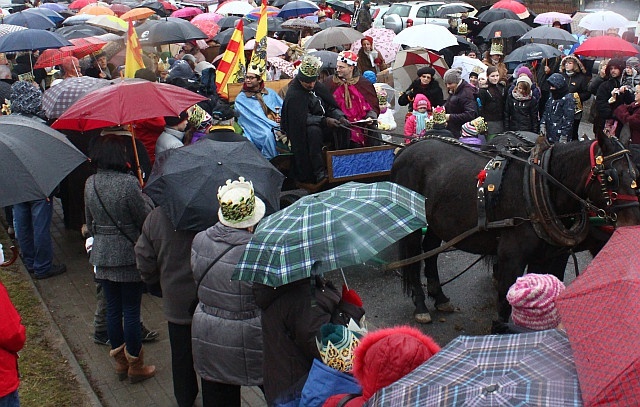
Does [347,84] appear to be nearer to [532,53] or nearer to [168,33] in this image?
[168,33]

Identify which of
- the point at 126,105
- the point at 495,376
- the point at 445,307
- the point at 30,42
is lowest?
the point at 445,307

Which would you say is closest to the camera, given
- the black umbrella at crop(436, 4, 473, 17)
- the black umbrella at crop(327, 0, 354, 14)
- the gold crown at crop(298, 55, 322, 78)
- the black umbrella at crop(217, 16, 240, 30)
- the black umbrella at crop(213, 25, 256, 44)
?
the gold crown at crop(298, 55, 322, 78)

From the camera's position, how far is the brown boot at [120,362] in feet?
19.6

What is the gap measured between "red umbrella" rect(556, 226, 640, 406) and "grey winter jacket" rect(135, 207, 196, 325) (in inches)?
119

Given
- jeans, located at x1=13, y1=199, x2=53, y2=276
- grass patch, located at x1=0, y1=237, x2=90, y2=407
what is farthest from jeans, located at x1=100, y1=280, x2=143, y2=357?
jeans, located at x1=13, y1=199, x2=53, y2=276

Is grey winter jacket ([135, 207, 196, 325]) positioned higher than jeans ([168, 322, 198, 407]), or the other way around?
grey winter jacket ([135, 207, 196, 325])

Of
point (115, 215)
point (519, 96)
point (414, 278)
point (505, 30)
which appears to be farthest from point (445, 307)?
point (505, 30)

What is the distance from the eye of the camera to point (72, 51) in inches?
491

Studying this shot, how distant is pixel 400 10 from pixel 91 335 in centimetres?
2134

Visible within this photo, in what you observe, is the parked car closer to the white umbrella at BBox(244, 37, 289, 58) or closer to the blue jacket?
the white umbrella at BBox(244, 37, 289, 58)

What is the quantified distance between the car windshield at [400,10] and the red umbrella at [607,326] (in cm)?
2410

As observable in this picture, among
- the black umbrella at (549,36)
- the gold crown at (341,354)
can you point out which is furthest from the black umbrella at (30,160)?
the black umbrella at (549,36)

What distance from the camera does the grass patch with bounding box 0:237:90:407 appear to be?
5676mm

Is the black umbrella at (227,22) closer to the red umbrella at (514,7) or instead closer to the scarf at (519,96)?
the red umbrella at (514,7)
